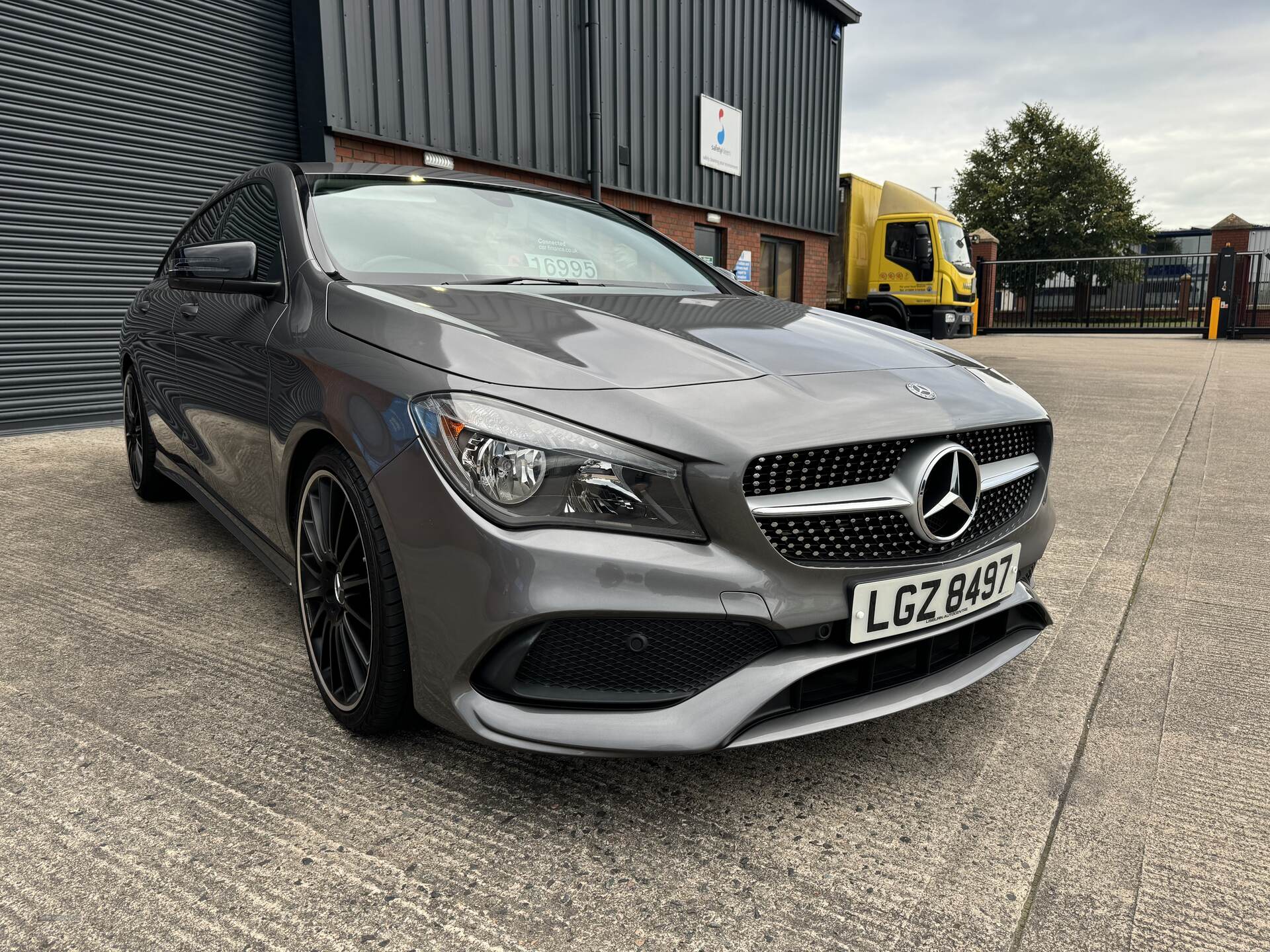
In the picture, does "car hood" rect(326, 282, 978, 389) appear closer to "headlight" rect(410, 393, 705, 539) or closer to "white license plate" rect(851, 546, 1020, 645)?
"headlight" rect(410, 393, 705, 539)

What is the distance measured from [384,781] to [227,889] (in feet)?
1.25

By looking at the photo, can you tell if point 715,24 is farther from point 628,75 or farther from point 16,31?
point 16,31

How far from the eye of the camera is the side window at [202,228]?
339 cm

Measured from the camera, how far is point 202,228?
3.67 meters

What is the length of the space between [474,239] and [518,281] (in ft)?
0.92

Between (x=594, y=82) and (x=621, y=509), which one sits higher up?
(x=594, y=82)

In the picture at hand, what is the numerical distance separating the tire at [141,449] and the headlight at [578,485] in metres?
2.97

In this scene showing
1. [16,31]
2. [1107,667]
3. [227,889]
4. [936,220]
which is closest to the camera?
[227,889]

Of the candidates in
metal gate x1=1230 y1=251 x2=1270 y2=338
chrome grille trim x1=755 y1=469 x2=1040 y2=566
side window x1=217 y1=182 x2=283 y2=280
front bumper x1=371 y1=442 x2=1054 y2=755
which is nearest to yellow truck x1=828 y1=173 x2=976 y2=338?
metal gate x1=1230 y1=251 x2=1270 y2=338

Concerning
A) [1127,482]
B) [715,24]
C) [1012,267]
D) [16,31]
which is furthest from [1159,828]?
[1012,267]

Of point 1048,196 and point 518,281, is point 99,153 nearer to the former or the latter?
point 518,281

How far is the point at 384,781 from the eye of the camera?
184 cm

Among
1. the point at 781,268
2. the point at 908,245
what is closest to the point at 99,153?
the point at 781,268

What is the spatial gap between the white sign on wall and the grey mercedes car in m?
11.2
